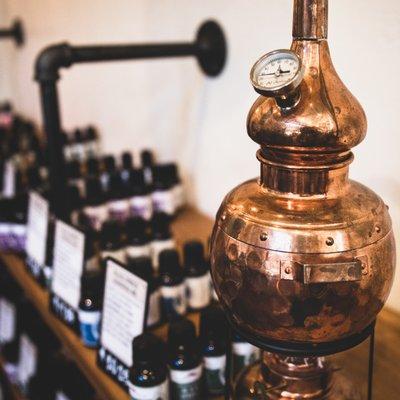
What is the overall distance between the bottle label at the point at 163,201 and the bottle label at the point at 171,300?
45 centimetres

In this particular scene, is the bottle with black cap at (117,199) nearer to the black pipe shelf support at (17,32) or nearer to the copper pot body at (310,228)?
the copper pot body at (310,228)

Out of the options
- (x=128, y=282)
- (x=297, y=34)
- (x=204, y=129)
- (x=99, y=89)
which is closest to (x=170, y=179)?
(x=204, y=129)

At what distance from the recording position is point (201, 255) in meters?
0.99

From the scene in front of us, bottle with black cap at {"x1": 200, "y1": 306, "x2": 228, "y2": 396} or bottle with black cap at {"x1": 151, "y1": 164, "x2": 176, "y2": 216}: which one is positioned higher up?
bottle with black cap at {"x1": 151, "y1": 164, "x2": 176, "y2": 216}

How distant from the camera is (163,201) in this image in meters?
1.39

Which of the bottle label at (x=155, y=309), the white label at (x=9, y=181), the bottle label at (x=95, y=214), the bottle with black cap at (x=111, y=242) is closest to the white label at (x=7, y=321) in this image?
the white label at (x=9, y=181)

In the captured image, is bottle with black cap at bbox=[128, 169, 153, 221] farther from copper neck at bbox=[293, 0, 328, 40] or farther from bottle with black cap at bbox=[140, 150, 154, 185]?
copper neck at bbox=[293, 0, 328, 40]

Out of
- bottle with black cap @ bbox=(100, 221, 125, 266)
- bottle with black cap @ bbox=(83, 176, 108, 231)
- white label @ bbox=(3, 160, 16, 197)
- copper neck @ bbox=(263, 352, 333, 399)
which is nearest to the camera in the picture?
copper neck @ bbox=(263, 352, 333, 399)

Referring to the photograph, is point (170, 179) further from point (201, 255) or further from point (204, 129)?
point (201, 255)

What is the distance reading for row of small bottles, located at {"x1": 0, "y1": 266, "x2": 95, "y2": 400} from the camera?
1.46 m

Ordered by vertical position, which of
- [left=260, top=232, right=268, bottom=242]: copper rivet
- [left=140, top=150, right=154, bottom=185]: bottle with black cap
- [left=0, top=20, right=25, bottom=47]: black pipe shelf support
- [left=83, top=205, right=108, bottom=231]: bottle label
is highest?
[left=0, top=20, right=25, bottom=47]: black pipe shelf support

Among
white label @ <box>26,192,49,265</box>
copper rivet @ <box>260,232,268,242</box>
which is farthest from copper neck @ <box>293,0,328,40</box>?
white label @ <box>26,192,49,265</box>

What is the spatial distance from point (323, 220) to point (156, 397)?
14.6 inches

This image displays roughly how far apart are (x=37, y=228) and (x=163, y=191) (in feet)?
1.15
